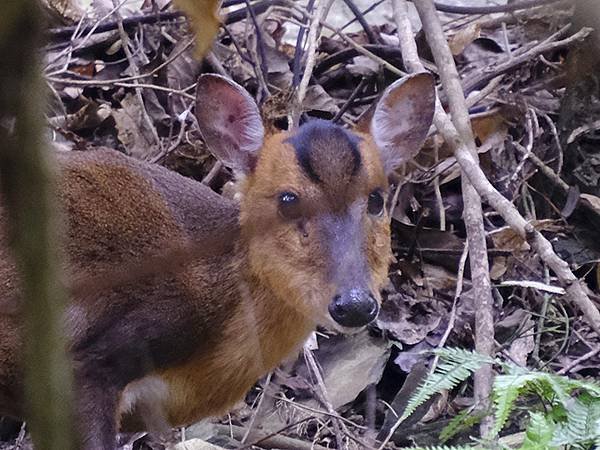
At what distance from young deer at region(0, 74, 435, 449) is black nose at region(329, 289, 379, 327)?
0.01m

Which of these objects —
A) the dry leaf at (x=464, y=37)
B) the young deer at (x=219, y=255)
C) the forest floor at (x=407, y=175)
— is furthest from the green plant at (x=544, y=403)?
the dry leaf at (x=464, y=37)

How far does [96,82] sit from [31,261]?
4.32 meters

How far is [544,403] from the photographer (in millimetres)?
2812

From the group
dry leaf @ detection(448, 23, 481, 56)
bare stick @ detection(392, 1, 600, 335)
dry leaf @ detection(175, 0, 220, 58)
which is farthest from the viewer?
dry leaf @ detection(448, 23, 481, 56)

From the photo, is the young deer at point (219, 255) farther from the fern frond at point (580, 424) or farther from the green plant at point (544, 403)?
the fern frond at point (580, 424)

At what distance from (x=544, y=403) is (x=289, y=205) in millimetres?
1295

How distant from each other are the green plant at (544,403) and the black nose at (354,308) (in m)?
0.48

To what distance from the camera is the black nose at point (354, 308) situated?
3348 mm

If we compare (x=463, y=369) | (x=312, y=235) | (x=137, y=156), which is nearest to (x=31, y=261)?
(x=463, y=369)

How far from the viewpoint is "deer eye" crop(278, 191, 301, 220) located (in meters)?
3.69

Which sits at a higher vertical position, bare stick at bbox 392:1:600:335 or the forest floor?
bare stick at bbox 392:1:600:335

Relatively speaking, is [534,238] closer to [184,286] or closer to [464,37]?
[184,286]

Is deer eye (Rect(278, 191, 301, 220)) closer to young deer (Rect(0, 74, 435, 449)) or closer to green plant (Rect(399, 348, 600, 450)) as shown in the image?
young deer (Rect(0, 74, 435, 449))

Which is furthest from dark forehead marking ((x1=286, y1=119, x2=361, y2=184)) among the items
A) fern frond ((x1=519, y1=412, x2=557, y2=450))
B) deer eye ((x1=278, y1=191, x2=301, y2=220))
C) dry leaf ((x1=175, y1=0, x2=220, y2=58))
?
dry leaf ((x1=175, y1=0, x2=220, y2=58))
